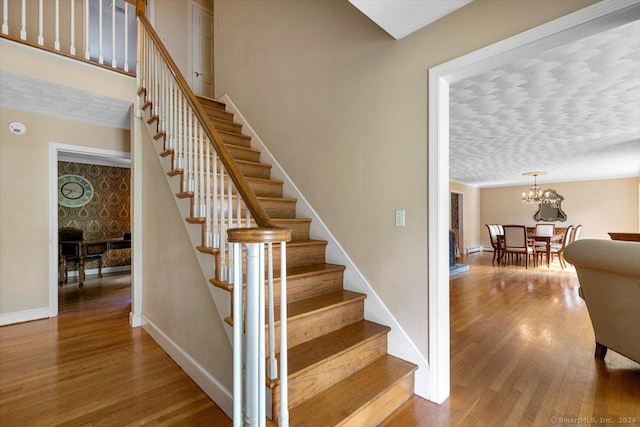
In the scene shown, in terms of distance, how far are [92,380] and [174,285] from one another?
31.3 inches

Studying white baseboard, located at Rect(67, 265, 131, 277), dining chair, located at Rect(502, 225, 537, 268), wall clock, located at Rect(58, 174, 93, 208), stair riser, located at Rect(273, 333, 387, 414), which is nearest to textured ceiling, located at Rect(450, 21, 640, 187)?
dining chair, located at Rect(502, 225, 537, 268)

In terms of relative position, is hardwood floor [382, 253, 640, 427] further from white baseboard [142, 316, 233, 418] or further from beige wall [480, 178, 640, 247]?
beige wall [480, 178, 640, 247]

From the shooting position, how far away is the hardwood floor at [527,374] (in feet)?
5.65

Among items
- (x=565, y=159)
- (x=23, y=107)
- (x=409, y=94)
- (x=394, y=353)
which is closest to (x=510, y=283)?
(x=565, y=159)

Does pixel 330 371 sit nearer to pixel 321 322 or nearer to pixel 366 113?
pixel 321 322

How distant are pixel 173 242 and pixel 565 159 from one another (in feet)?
23.9

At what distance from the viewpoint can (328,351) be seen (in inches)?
68.6

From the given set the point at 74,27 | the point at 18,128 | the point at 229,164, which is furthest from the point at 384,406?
the point at 74,27

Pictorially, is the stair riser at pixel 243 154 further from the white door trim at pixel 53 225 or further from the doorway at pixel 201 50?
the doorway at pixel 201 50

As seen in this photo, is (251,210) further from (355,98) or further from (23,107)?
(23,107)

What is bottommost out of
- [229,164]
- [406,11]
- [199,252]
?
[199,252]

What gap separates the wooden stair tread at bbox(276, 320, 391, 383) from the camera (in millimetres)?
1616

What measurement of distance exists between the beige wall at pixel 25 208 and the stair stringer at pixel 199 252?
178cm

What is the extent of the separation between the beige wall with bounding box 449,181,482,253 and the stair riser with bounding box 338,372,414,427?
7978 mm
